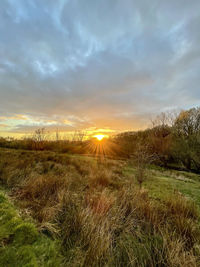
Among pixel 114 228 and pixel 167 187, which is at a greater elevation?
pixel 114 228

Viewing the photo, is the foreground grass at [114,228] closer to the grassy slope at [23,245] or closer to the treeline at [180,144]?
the grassy slope at [23,245]

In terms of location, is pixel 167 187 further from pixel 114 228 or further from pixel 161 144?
pixel 161 144

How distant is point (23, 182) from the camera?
416 cm

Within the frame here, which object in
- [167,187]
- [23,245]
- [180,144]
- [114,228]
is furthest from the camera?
[180,144]

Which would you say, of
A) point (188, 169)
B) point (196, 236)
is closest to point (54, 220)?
point (196, 236)

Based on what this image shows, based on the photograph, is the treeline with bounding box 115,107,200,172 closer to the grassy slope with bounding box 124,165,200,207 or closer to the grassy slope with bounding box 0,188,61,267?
the grassy slope with bounding box 124,165,200,207

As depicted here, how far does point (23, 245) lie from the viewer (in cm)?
180

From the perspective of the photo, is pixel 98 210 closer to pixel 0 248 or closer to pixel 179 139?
pixel 0 248

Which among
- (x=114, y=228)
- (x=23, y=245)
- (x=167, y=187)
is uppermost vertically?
(x=23, y=245)

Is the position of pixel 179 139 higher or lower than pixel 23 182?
higher

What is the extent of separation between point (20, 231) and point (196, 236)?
3060 mm

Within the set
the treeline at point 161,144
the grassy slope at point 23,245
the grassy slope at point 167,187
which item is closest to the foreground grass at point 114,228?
the grassy slope at point 23,245

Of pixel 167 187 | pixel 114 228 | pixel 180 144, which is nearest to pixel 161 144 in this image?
pixel 180 144

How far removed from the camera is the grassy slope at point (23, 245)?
159cm
